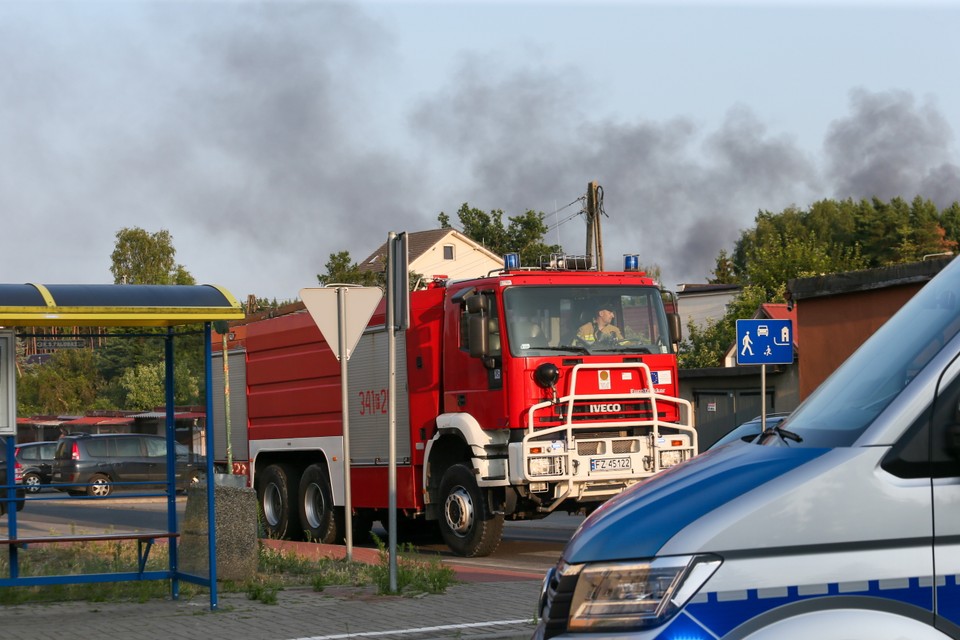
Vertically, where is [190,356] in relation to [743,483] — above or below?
above

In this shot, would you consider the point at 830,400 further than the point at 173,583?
No

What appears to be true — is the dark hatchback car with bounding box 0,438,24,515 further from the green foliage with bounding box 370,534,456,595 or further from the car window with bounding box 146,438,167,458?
the green foliage with bounding box 370,534,456,595

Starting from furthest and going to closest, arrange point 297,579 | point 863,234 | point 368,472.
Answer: point 863,234 → point 368,472 → point 297,579

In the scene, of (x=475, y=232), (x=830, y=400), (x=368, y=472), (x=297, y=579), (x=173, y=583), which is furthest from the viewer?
(x=475, y=232)

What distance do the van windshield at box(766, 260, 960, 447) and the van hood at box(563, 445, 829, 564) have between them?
150 mm

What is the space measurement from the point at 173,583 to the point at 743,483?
8094mm

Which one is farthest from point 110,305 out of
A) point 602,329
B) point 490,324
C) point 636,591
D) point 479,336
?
point 636,591

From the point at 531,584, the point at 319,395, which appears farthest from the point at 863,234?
the point at 531,584

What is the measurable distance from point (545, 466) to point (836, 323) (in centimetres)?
1119

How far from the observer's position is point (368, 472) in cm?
1680

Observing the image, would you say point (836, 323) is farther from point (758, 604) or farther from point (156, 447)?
point (758, 604)

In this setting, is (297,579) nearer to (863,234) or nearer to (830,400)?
(830,400)

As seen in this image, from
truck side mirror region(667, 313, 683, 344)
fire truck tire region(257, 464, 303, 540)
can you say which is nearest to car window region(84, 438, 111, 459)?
fire truck tire region(257, 464, 303, 540)

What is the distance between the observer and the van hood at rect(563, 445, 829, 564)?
3.61 meters
